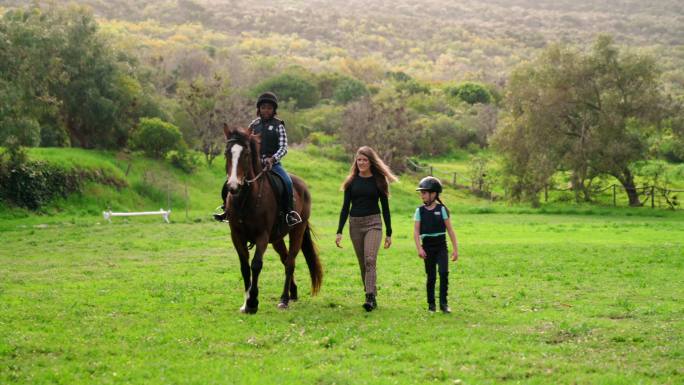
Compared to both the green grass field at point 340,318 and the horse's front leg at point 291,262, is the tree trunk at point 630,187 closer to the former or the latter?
the green grass field at point 340,318

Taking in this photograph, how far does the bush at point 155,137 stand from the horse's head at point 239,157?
1380 inches

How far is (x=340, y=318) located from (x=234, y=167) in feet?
9.59

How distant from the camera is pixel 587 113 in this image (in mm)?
48062

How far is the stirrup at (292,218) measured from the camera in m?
12.9

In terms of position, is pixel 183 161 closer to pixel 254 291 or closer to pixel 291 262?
pixel 291 262

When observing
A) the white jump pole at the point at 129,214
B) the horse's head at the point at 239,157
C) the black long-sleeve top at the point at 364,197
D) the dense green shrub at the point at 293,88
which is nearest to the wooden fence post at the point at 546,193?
the white jump pole at the point at 129,214

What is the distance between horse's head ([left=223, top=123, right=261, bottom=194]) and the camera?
1155cm

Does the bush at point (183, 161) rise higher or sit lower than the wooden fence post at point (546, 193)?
higher

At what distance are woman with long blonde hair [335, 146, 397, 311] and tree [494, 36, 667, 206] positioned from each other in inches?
1459

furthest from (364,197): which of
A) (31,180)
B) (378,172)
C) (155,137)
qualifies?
(155,137)

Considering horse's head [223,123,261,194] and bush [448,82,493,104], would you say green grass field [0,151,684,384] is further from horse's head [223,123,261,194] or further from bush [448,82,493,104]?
bush [448,82,493,104]

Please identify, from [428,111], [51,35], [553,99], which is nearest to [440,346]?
[51,35]

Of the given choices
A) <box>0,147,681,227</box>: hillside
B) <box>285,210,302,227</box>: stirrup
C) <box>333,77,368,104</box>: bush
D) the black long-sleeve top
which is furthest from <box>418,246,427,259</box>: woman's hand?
<box>333,77,368,104</box>: bush

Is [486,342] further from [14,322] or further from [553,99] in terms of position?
[553,99]
